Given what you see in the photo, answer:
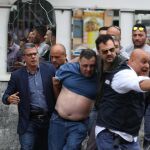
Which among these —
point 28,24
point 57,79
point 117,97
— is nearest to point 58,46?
point 57,79

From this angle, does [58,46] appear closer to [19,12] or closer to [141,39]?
[141,39]

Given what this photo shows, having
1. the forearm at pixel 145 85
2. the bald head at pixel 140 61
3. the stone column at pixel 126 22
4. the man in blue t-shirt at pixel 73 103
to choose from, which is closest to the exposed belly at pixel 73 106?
the man in blue t-shirt at pixel 73 103

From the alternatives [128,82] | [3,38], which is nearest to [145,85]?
[128,82]

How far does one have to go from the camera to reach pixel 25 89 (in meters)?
5.59

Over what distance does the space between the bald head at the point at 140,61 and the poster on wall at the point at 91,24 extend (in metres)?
3.36

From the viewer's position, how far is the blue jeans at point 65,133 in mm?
5398

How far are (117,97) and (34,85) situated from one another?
56.8 inches

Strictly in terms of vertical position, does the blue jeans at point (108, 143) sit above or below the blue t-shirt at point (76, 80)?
below

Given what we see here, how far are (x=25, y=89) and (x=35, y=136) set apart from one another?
1.82 ft

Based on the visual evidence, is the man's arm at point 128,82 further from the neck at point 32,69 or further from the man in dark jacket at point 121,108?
the neck at point 32,69

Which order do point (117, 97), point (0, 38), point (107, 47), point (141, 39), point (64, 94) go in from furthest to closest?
1. point (0, 38)
2. point (141, 39)
3. point (64, 94)
4. point (107, 47)
5. point (117, 97)

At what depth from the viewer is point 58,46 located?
18.9ft

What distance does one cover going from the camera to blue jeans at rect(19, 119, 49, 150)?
5.67 m

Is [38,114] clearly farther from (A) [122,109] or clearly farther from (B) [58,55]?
(A) [122,109]
